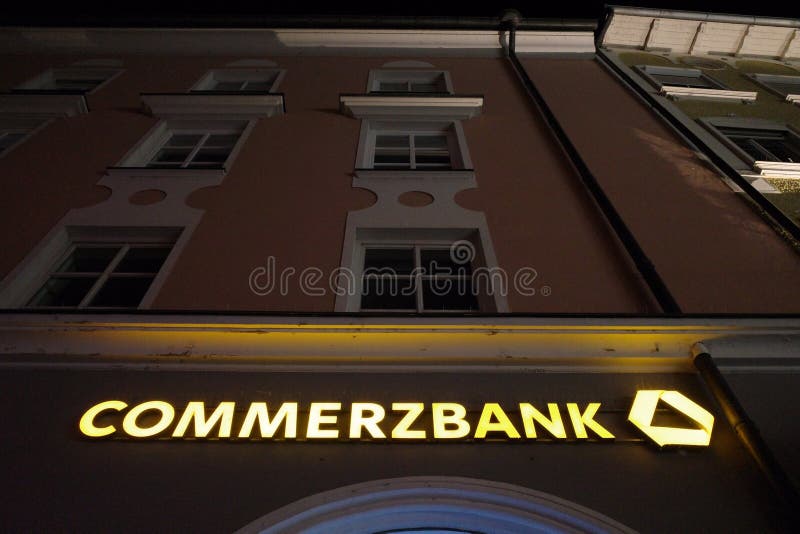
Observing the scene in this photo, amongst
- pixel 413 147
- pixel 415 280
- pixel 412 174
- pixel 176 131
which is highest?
pixel 176 131

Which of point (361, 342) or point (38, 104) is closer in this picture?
point (361, 342)

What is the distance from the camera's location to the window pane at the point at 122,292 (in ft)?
16.2

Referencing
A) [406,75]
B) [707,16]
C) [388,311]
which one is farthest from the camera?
[707,16]

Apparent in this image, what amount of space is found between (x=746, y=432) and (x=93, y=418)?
476 centimetres

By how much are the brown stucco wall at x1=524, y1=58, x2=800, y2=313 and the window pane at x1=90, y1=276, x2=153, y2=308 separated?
5360 mm

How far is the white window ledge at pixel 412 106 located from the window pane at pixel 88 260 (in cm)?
422

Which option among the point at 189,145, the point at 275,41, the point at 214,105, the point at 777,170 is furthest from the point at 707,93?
the point at 189,145

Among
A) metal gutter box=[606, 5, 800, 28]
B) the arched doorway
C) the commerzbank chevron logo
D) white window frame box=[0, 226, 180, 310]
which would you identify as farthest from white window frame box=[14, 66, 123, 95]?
metal gutter box=[606, 5, 800, 28]

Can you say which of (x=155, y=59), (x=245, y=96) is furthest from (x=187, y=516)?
(x=155, y=59)

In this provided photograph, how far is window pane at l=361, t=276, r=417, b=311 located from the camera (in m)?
5.01

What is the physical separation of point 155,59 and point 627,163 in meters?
9.62

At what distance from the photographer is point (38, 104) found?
7973mm

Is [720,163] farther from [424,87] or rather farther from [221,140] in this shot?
[221,140]

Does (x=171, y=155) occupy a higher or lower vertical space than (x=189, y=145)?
lower
